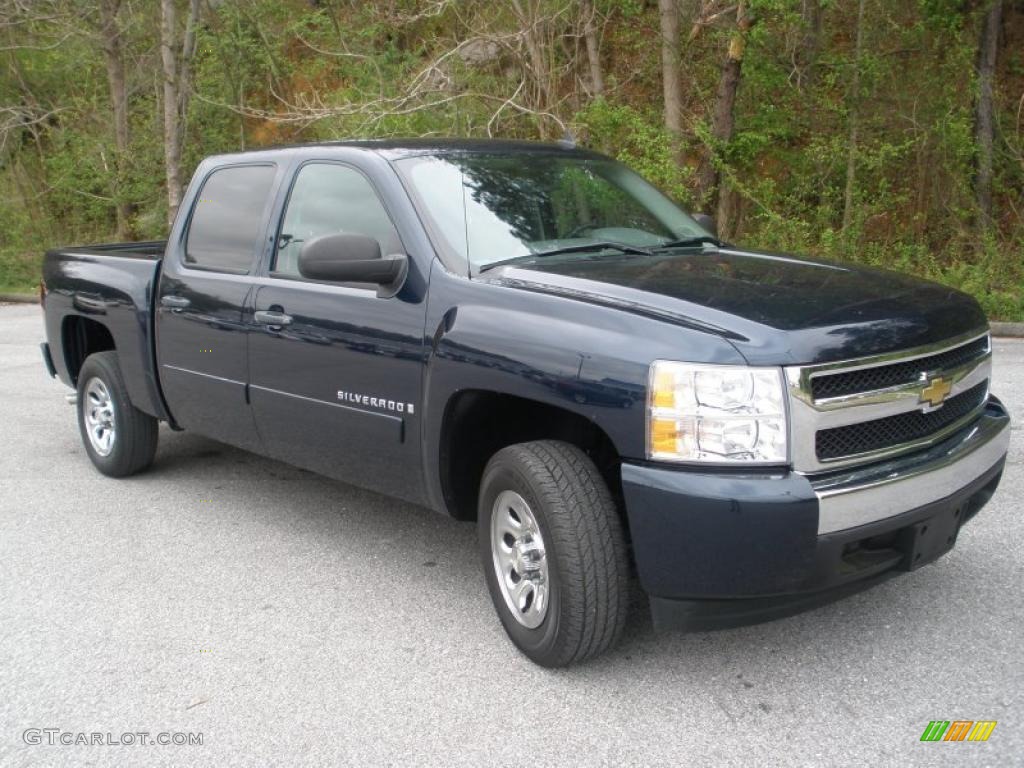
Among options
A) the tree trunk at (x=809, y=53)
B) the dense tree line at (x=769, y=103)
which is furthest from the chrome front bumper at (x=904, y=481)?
the tree trunk at (x=809, y=53)

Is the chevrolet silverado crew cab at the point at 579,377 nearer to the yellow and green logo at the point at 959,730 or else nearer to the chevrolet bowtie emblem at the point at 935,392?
the chevrolet bowtie emblem at the point at 935,392

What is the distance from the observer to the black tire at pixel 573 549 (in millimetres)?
3260

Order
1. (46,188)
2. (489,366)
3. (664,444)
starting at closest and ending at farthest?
(664,444)
(489,366)
(46,188)

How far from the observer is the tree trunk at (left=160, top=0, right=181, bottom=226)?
17141mm

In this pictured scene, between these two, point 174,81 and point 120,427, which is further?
point 174,81

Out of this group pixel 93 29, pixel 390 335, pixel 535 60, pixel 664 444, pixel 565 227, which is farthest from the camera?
pixel 93 29

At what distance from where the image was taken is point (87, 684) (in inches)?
139

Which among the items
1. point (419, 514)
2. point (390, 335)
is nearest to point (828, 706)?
point (390, 335)

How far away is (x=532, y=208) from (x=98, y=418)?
3.47 metres

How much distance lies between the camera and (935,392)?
3.37m

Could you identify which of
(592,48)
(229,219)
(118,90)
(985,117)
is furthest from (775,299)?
(118,90)

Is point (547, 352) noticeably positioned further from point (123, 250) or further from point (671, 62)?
point (671, 62)

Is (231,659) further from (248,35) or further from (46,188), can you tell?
(46,188)

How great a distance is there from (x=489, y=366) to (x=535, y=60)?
1215 centimetres
